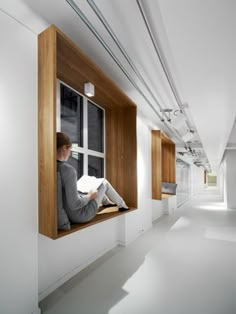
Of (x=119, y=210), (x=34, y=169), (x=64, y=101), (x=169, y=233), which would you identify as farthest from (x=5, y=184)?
(x=169, y=233)

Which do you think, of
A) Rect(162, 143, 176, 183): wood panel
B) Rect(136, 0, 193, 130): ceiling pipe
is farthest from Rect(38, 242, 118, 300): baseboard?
Rect(162, 143, 176, 183): wood panel

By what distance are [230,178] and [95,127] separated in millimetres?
8869

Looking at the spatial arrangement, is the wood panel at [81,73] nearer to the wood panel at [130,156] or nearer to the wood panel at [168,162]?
the wood panel at [130,156]

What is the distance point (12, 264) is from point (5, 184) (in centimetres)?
70

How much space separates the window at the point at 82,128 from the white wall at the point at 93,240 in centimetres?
102

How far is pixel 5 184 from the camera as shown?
171cm

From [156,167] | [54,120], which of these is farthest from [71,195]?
[156,167]

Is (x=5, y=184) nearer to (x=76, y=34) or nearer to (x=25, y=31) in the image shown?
(x=25, y=31)

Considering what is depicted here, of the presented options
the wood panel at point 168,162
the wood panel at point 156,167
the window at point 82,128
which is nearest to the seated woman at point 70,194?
the window at point 82,128

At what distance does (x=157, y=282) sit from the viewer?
2715 millimetres

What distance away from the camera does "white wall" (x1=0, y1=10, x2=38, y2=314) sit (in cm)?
171

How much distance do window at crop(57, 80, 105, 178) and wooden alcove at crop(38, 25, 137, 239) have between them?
0.14 meters

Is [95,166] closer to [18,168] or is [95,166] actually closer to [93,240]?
[93,240]

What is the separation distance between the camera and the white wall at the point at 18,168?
171 cm
